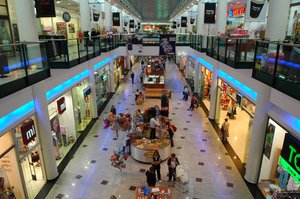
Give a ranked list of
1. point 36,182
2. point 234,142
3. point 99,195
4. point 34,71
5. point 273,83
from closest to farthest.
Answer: point 273,83 → point 34,71 → point 99,195 → point 36,182 → point 234,142

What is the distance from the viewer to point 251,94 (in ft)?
26.1

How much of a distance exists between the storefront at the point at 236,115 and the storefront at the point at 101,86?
7.49m

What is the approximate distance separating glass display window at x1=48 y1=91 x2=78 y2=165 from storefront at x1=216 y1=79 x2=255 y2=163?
7.29 m

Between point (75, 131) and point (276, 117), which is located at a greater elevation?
point (276, 117)

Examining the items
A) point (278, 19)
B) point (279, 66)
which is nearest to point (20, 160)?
point (279, 66)

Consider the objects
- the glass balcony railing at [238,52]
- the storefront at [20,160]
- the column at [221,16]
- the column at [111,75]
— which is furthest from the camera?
the column at [111,75]

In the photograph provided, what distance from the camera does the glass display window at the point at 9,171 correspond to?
615 centimetres

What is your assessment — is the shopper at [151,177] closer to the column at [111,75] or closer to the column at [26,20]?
the column at [26,20]

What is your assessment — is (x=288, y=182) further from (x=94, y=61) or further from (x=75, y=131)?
(x=94, y=61)

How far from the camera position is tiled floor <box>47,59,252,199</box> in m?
7.51

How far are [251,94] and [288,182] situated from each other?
9.66 feet

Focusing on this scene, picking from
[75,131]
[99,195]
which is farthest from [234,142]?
[75,131]

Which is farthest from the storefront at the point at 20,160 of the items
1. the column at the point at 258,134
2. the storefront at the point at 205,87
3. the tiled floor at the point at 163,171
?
the storefront at the point at 205,87

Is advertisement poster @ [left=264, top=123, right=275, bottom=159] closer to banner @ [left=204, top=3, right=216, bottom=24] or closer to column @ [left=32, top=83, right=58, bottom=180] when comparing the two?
column @ [left=32, top=83, right=58, bottom=180]
